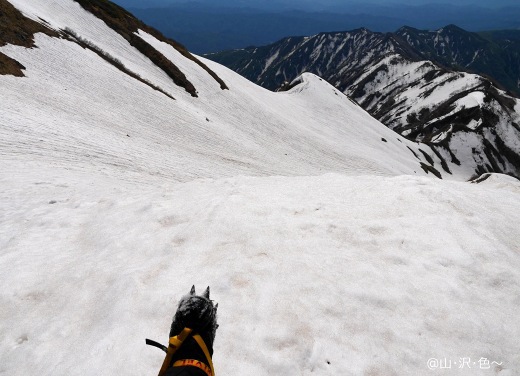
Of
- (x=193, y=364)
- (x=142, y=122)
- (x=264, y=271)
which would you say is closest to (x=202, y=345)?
(x=193, y=364)

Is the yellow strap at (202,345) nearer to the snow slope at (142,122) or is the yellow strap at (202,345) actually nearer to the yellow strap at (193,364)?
the yellow strap at (193,364)

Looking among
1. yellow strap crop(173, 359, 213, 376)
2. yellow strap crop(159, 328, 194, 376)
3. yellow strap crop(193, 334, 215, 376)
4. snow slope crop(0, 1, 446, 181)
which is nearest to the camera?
yellow strap crop(173, 359, 213, 376)

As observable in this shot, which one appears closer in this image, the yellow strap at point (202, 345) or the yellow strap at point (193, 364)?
the yellow strap at point (193, 364)

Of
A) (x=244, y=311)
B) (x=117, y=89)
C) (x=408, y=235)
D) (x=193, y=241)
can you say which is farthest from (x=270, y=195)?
(x=117, y=89)

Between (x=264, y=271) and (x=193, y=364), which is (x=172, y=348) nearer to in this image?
(x=193, y=364)

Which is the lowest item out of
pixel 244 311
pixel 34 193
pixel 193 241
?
pixel 34 193

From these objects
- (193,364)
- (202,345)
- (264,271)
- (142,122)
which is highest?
(193,364)

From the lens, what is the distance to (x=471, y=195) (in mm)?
11961

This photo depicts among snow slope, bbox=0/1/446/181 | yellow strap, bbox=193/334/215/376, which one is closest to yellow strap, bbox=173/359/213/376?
yellow strap, bbox=193/334/215/376

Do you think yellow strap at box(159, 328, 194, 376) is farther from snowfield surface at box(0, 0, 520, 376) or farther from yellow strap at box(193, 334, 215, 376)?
snowfield surface at box(0, 0, 520, 376)

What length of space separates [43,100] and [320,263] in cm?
2732

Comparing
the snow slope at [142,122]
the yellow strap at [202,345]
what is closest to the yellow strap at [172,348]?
the yellow strap at [202,345]

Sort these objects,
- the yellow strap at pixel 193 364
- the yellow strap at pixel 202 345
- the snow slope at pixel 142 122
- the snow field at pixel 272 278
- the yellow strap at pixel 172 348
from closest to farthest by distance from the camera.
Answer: the yellow strap at pixel 193 364 → the yellow strap at pixel 172 348 → the yellow strap at pixel 202 345 → the snow field at pixel 272 278 → the snow slope at pixel 142 122

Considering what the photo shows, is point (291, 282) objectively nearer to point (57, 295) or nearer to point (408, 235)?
point (408, 235)
